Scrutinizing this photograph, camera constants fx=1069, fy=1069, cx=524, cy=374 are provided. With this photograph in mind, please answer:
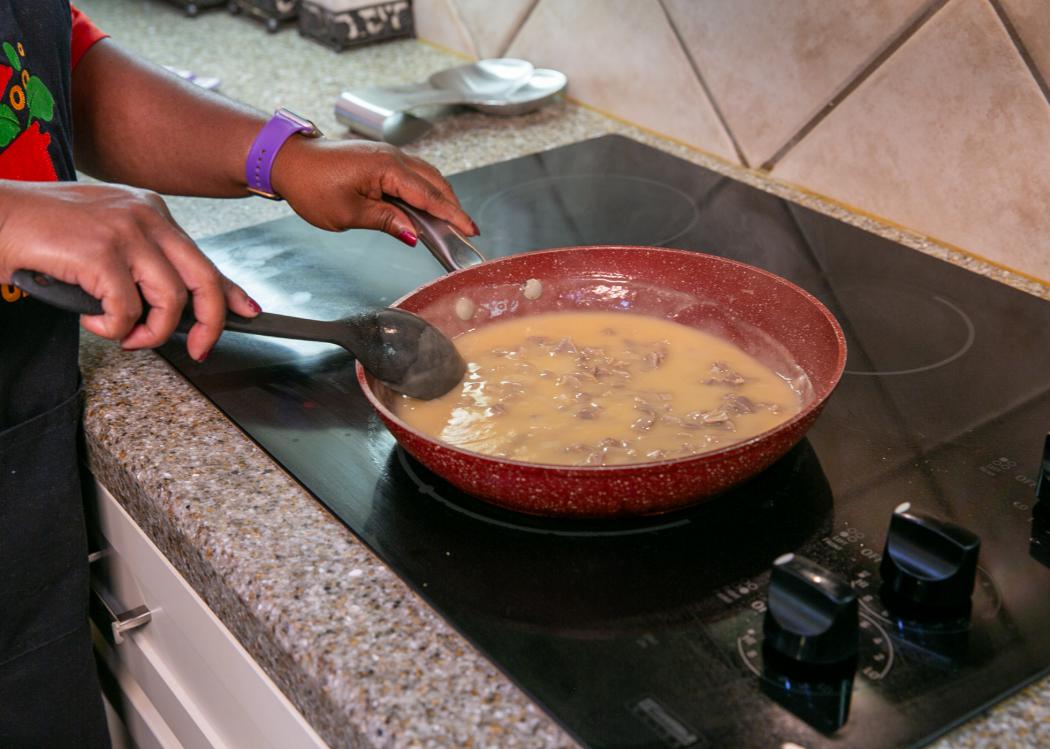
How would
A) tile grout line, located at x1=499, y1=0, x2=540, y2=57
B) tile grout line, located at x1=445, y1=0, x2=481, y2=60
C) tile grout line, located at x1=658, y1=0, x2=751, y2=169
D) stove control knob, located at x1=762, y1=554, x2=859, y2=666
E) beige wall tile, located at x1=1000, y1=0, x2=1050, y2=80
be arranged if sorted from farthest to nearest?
tile grout line, located at x1=445, y1=0, x2=481, y2=60 < tile grout line, located at x1=499, y1=0, x2=540, y2=57 < tile grout line, located at x1=658, y1=0, x2=751, y2=169 < beige wall tile, located at x1=1000, y1=0, x2=1050, y2=80 < stove control knob, located at x1=762, y1=554, x2=859, y2=666

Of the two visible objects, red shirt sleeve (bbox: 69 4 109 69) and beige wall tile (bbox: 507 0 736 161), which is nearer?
red shirt sleeve (bbox: 69 4 109 69)

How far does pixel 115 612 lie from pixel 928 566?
674mm

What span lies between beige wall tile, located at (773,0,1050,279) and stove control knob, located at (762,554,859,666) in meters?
0.57

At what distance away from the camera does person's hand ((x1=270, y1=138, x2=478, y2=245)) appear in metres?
0.92

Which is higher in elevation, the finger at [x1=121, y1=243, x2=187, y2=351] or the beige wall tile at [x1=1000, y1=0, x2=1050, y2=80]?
the beige wall tile at [x1=1000, y1=0, x2=1050, y2=80]

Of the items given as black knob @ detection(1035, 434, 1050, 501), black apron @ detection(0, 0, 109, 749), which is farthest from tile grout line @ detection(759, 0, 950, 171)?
black apron @ detection(0, 0, 109, 749)

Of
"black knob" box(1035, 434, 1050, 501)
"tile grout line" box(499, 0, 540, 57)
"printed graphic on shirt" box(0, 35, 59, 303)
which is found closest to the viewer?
"black knob" box(1035, 434, 1050, 501)

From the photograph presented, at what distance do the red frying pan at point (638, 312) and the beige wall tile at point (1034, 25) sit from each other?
0.33 meters

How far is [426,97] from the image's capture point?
4.46 feet

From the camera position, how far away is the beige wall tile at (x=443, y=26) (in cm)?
162

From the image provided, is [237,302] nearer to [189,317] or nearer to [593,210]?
[189,317]

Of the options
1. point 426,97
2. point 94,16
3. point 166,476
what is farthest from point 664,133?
point 94,16

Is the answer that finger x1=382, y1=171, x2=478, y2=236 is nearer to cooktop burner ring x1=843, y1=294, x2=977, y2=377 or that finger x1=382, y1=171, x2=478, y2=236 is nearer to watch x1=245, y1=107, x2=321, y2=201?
watch x1=245, y1=107, x2=321, y2=201

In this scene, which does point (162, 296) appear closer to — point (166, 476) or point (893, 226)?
point (166, 476)
